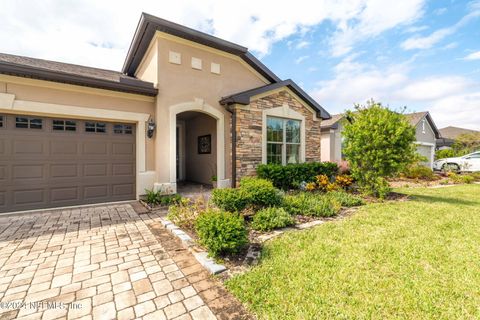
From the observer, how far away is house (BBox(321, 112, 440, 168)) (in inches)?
591

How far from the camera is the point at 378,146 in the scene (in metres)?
7.03

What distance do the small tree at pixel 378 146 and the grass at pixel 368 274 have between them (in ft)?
9.10

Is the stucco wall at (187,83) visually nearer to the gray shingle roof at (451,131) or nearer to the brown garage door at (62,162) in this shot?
the brown garage door at (62,162)

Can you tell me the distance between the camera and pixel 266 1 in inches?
274

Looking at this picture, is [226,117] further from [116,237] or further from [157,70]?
[116,237]

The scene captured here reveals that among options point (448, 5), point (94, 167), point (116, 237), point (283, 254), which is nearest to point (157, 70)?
point (94, 167)

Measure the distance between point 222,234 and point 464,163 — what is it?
21.5 metres

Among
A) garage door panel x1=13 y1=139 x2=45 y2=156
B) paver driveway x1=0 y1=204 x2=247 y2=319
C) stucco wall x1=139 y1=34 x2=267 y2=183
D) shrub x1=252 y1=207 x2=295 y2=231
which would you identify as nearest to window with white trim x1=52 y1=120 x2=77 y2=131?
garage door panel x1=13 y1=139 x2=45 y2=156

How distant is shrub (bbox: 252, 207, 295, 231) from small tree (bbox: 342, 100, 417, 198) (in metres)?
4.46

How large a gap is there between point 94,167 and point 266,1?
300 inches

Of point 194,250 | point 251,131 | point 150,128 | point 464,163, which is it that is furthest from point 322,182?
point 464,163

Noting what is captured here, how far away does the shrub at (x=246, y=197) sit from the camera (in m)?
4.73

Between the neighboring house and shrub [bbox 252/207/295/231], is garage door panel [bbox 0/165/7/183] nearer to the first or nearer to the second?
shrub [bbox 252/207/295/231]

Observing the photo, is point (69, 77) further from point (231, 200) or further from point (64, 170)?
point (231, 200)
